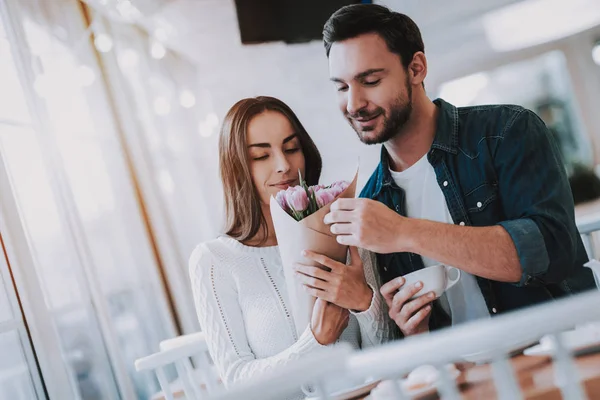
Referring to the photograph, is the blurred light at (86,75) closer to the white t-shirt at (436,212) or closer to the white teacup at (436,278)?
the white t-shirt at (436,212)

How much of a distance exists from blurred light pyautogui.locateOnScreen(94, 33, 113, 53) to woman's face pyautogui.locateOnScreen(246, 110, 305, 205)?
0.59m

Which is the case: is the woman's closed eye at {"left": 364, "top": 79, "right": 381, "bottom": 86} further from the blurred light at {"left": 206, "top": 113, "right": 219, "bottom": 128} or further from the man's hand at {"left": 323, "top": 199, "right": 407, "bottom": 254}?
the blurred light at {"left": 206, "top": 113, "right": 219, "bottom": 128}

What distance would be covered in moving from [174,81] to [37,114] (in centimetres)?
38

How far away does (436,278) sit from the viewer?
53.6 inches

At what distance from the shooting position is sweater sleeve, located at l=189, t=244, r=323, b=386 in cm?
139

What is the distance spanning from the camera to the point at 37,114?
1.76 m

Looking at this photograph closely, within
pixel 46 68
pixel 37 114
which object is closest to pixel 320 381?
pixel 37 114

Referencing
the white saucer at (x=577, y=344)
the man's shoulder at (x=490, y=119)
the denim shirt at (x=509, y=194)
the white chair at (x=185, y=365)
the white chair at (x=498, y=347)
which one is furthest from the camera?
the white chair at (x=185, y=365)

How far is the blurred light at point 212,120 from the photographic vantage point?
5.57 ft

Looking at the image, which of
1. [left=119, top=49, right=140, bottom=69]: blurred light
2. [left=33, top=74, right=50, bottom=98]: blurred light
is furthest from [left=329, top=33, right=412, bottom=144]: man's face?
[left=33, top=74, right=50, bottom=98]: blurred light

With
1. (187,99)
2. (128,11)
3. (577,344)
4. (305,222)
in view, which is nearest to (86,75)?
(128,11)

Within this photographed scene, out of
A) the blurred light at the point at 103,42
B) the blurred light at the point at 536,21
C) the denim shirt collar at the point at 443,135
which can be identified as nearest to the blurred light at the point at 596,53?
the blurred light at the point at 536,21

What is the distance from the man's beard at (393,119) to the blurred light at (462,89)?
Result: 119 millimetres

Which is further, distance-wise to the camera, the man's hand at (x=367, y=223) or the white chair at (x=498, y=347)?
the man's hand at (x=367, y=223)
